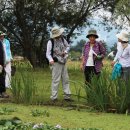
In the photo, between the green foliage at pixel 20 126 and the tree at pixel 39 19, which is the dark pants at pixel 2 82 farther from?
the tree at pixel 39 19

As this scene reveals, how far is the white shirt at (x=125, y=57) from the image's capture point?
12.0m

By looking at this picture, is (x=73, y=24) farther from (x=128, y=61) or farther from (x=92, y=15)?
(x=128, y=61)

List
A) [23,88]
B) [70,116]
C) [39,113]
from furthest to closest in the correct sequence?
[23,88] → [39,113] → [70,116]

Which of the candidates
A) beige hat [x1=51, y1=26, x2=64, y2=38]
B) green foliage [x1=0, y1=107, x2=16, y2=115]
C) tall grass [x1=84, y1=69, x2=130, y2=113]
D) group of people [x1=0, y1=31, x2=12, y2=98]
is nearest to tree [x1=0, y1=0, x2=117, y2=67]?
group of people [x1=0, y1=31, x2=12, y2=98]

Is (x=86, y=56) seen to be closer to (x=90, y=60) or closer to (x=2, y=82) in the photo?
(x=90, y=60)

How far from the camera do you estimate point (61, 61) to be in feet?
41.3

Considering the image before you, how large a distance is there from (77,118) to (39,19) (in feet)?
59.7

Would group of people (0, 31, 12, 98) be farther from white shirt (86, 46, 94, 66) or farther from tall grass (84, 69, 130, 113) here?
tall grass (84, 69, 130, 113)

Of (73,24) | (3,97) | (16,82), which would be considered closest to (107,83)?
(16,82)

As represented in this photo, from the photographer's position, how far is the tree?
27005 mm

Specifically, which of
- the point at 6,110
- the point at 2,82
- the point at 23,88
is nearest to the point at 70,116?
the point at 6,110

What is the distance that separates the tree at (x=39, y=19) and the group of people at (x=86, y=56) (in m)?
13.9

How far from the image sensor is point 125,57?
474 inches

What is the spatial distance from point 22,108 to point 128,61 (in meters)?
2.64
